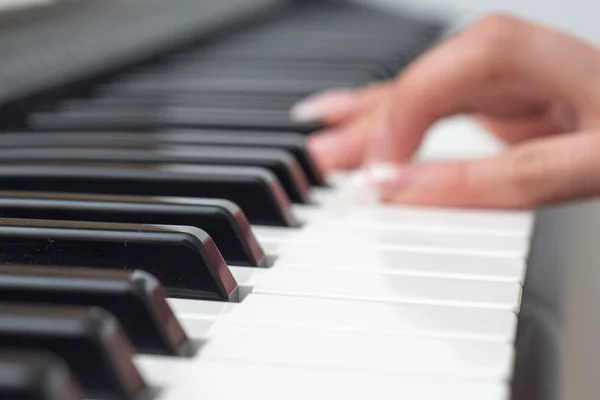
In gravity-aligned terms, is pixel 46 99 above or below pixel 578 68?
above

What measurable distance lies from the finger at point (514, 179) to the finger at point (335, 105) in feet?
0.81

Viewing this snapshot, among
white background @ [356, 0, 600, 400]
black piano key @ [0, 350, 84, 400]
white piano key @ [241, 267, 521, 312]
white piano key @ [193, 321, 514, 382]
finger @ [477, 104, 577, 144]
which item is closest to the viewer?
black piano key @ [0, 350, 84, 400]

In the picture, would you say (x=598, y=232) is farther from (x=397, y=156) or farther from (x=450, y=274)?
(x=450, y=274)

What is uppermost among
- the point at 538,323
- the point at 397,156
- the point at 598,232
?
the point at 397,156

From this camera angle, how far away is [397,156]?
97 centimetres

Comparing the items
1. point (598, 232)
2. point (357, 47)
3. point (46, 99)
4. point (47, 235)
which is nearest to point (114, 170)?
point (47, 235)

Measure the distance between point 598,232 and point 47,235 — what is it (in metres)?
0.77

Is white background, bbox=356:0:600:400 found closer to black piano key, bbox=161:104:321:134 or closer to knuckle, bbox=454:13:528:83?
knuckle, bbox=454:13:528:83

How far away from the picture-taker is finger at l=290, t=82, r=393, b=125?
1.13 m

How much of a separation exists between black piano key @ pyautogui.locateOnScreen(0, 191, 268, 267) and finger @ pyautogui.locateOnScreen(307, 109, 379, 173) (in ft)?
1.31

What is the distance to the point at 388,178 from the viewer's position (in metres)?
0.90

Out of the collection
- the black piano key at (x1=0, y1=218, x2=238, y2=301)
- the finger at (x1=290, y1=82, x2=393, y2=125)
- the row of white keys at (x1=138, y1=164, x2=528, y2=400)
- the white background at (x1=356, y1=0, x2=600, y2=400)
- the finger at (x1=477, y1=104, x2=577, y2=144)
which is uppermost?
the black piano key at (x1=0, y1=218, x2=238, y2=301)

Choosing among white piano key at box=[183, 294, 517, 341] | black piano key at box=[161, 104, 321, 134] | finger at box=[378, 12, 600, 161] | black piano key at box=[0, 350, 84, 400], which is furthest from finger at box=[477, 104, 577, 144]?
black piano key at box=[0, 350, 84, 400]

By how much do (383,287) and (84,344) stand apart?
9.6 inches
